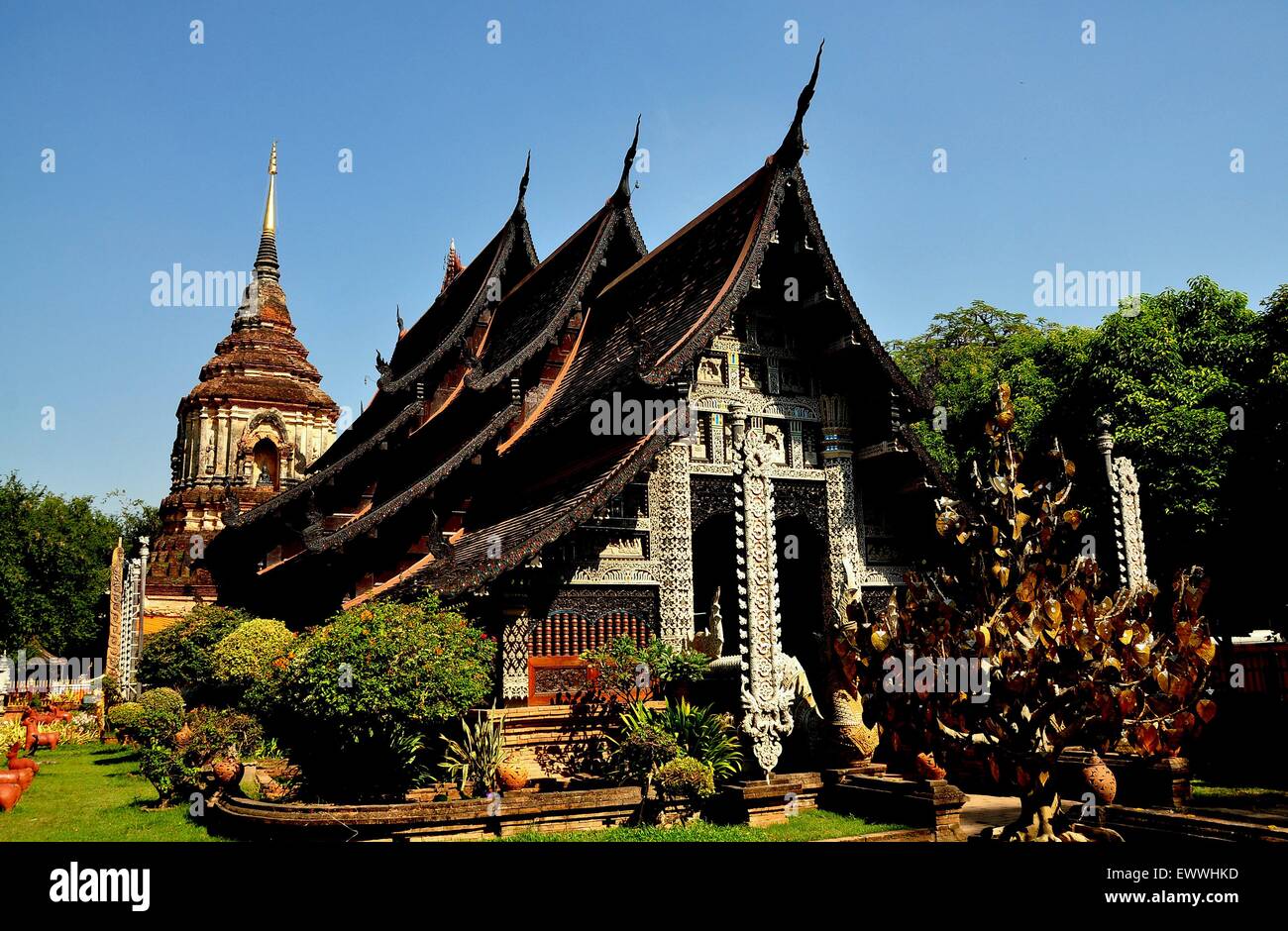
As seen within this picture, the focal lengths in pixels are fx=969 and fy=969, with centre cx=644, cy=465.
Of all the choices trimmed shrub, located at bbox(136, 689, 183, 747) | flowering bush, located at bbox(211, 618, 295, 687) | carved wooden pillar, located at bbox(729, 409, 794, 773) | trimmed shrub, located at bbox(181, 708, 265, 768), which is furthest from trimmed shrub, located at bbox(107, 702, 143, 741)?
carved wooden pillar, located at bbox(729, 409, 794, 773)

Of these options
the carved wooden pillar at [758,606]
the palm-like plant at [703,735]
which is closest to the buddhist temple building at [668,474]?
the carved wooden pillar at [758,606]

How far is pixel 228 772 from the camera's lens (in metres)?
11.3

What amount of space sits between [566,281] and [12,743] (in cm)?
1199

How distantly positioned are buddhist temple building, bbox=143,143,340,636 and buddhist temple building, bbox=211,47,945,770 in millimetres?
21423

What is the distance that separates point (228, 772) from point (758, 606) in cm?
651

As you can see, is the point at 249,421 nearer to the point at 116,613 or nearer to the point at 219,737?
the point at 116,613

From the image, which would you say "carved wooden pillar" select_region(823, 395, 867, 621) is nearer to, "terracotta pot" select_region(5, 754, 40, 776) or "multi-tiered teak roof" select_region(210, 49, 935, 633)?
"multi-tiered teak roof" select_region(210, 49, 935, 633)

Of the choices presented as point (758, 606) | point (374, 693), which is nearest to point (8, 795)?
point (374, 693)

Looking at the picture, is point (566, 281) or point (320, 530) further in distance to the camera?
point (566, 281)

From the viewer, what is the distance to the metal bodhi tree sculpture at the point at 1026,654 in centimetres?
541

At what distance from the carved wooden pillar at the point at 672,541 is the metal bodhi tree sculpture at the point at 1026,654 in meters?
6.46
